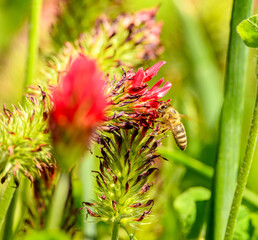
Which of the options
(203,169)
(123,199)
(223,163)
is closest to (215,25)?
(203,169)

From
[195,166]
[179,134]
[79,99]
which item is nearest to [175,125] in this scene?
[179,134]

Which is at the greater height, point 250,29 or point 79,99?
point 250,29

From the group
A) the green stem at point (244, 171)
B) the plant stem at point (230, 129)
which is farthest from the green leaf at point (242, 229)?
the green stem at point (244, 171)

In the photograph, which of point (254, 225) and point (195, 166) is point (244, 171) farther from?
point (195, 166)

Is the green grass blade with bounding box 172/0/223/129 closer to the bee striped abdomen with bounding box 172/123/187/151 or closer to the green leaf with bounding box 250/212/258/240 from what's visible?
the bee striped abdomen with bounding box 172/123/187/151

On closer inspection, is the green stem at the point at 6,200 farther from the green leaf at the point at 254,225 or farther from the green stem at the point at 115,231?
the green leaf at the point at 254,225

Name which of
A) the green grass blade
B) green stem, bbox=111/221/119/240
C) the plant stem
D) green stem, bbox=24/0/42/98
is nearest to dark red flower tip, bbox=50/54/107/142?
green stem, bbox=111/221/119/240
